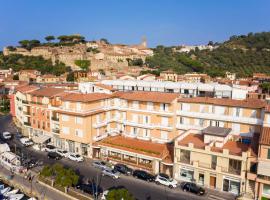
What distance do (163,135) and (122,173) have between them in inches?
362

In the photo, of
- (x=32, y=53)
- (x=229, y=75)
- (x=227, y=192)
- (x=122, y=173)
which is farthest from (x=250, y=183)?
(x=32, y=53)

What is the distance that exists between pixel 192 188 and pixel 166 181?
365 cm

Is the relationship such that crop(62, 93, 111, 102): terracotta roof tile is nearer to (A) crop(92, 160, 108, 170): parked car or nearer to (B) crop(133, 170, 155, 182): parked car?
(A) crop(92, 160, 108, 170): parked car

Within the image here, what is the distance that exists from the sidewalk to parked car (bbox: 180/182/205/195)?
14.8 metres

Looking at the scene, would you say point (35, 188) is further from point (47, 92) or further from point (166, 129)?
point (47, 92)

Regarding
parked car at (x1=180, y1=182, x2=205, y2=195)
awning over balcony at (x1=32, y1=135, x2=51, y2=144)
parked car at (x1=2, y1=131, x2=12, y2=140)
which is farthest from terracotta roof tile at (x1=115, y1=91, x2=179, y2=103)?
parked car at (x1=2, y1=131, x2=12, y2=140)

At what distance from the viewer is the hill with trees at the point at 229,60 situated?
130750 mm

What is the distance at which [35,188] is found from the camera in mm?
38438

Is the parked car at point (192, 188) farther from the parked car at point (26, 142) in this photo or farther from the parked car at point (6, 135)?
the parked car at point (6, 135)

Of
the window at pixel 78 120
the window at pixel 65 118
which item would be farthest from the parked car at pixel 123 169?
the window at pixel 65 118

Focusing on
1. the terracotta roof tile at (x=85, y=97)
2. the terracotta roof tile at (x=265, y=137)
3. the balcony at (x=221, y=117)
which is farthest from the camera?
the terracotta roof tile at (x=85, y=97)

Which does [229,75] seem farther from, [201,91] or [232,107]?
[232,107]

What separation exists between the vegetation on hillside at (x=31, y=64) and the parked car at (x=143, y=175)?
103m

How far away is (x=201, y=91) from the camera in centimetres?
5084
